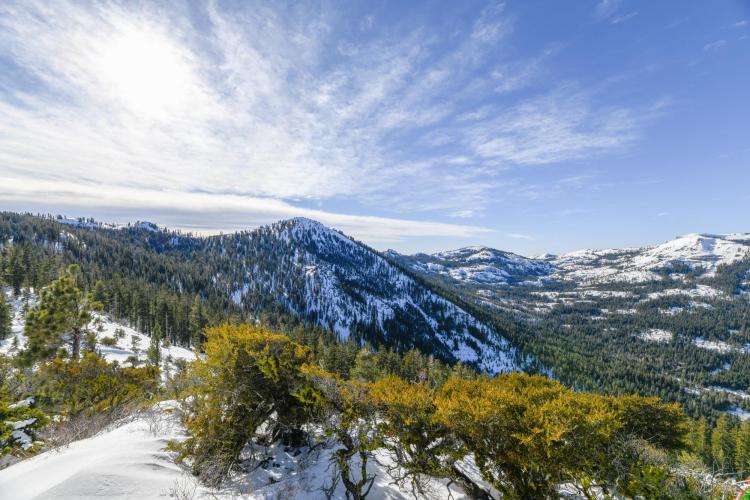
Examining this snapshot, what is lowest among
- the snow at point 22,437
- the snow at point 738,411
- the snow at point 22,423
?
the snow at point 738,411

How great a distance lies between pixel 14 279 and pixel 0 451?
105 m

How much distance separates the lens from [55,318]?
2830 centimetres

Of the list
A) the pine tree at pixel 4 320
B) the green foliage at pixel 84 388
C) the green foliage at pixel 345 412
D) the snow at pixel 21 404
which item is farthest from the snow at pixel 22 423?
the pine tree at pixel 4 320

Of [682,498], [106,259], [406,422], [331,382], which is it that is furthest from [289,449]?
[106,259]

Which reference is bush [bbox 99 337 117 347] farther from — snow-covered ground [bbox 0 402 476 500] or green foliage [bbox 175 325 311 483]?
green foliage [bbox 175 325 311 483]

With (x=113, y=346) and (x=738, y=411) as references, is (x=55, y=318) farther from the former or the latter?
(x=738, y=411)

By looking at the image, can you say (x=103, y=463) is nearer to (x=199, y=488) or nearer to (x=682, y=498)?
(x=199, y=488)

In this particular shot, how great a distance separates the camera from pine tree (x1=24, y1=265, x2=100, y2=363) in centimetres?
2778

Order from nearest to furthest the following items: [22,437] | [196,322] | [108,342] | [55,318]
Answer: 1. [22,437]
2. [55,318]
3. [108,342]
4. [196,322]

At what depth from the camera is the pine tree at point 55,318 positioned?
27781mm

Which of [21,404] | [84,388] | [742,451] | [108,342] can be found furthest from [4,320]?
[742,451]

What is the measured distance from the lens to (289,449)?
659 inches

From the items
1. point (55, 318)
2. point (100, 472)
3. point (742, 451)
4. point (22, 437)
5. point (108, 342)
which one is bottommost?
point (742, 451)

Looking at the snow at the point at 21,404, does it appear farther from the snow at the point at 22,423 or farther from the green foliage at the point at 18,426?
the snow at the point at 22,423
